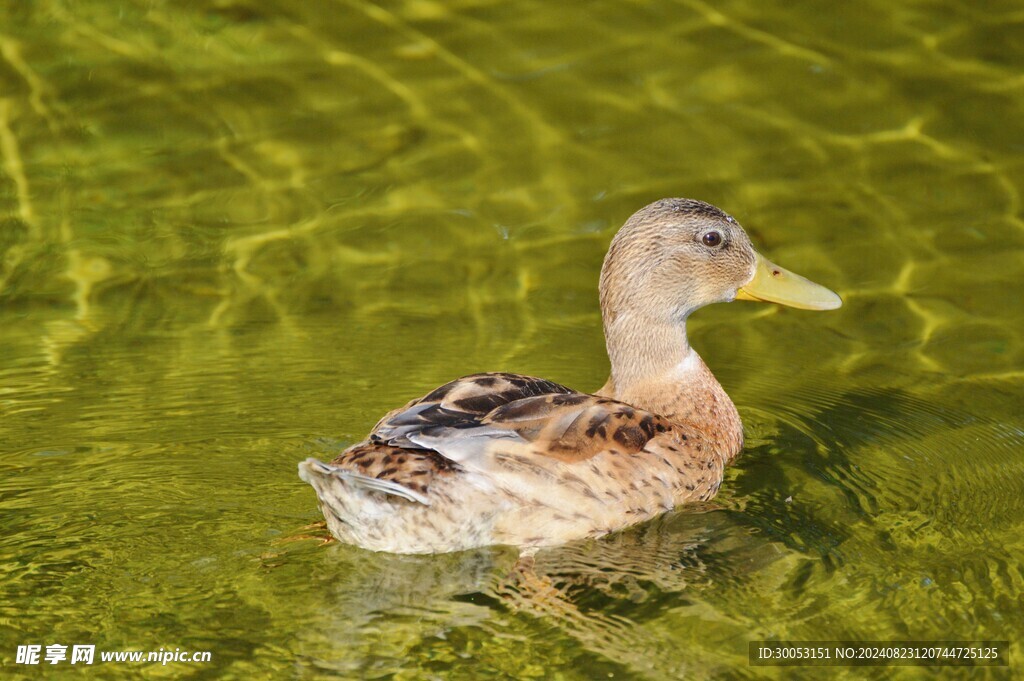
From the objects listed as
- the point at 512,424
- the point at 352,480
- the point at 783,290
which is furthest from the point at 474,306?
the point at 352,480

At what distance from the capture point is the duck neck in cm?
654

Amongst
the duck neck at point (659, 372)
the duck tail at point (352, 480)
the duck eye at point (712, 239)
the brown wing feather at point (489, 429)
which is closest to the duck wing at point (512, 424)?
the brown wing feather at point (489, 429)

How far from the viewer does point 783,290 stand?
6852 millimetres

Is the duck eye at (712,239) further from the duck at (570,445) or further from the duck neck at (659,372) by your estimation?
the duck neck at (659,372)

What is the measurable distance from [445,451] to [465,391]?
0.50 meters

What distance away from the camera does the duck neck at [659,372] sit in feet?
21.5

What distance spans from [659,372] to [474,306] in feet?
5.98

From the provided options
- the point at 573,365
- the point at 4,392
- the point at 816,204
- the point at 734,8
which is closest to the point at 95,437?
the point at 4,392

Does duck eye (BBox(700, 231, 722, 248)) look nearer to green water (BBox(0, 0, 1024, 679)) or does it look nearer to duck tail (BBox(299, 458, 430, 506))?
green water (BBox(0, 0, 1024, 679))

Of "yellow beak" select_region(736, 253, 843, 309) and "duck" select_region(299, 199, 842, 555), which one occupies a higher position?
"yellow beak" select_region(736, 253, 843, 309)

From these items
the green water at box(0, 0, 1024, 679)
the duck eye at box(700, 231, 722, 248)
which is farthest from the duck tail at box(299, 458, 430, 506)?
the duck eye at box(700, 231, 722, 248)

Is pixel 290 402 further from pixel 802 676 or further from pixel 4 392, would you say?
pixel 802 676

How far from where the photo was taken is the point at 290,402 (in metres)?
6.97

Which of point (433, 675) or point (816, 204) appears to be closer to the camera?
point (433, 675)
